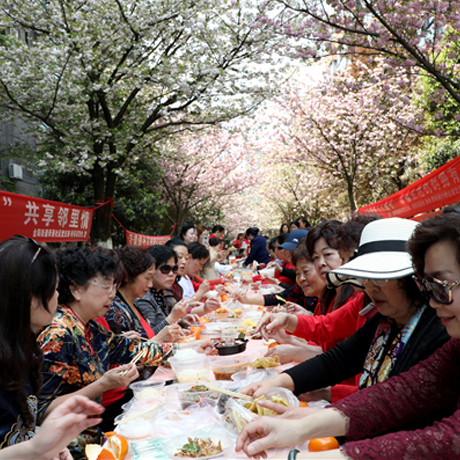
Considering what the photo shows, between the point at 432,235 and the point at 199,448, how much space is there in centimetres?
124

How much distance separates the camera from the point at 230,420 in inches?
71.4

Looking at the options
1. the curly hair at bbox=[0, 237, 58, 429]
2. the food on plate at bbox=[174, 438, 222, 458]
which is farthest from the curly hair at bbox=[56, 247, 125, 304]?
the food on plate at bbox=[174, 438, 222, 458]

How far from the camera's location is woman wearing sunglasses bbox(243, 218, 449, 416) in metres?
1.75

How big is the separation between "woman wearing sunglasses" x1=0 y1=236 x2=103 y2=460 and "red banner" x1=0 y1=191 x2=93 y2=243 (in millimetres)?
3582

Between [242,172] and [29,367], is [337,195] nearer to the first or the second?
[242,172]

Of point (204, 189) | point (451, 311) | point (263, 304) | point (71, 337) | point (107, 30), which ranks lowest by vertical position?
point (263, 304)

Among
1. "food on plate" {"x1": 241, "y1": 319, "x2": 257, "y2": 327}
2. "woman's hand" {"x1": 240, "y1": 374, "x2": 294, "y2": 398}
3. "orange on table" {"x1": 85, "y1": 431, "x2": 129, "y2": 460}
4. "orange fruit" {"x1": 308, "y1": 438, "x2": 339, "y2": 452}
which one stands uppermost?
"orange fruit" {"x1": 308, "y1": 438, "x2": 339, "y2": 452}

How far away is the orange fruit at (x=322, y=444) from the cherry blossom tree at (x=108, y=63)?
8202mm

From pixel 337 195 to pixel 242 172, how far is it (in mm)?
6225

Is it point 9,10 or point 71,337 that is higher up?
point 9,10

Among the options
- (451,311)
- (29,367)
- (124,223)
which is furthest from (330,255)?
(124,223)

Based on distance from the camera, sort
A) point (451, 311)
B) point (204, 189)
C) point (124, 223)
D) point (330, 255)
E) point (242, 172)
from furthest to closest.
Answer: point (242, 172)
point (204, 189)
point (124, 223)
point (330, 255)
point (451, 311)

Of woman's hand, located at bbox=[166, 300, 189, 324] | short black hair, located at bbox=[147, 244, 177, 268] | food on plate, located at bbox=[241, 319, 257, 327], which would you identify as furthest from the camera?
short black hair, located at bbox=[147, 244, 177, 268]

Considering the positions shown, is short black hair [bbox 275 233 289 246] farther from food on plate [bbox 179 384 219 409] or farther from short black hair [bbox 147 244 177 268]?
food on plate [bbox 179 384 219 409]
